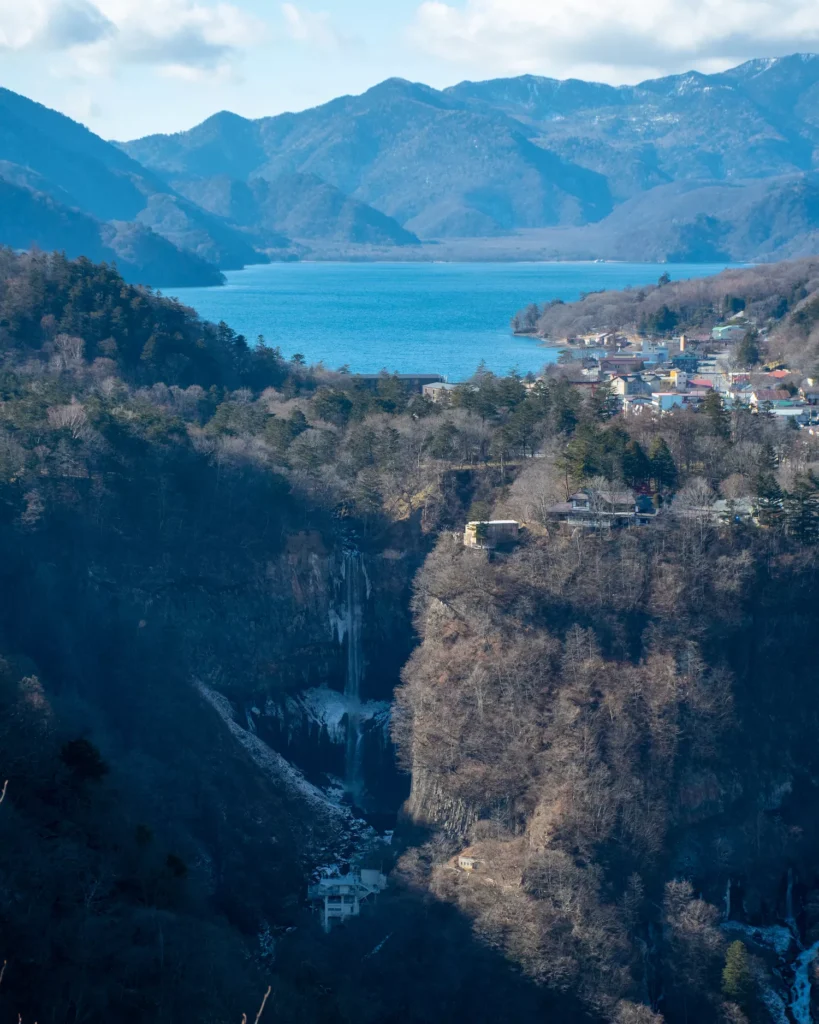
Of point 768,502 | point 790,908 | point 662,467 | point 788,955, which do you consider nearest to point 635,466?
point 662,467

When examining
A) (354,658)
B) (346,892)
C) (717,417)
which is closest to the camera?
(346,892)

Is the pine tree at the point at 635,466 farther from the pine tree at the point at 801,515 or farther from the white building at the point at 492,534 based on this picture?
Answer: the pine tree at the point at 801,515

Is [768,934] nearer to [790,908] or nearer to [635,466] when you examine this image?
[790,908]

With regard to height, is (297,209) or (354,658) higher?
(297,209)

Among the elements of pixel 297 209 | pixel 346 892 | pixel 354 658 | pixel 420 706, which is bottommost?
pixel 346 892

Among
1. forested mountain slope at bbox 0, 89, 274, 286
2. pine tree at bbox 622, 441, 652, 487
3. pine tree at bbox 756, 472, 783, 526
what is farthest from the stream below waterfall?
forested mountain slope at bbox 0, 89, 274, 286

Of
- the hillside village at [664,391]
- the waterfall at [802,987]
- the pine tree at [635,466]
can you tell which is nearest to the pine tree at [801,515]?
the hillside village at [664,391]

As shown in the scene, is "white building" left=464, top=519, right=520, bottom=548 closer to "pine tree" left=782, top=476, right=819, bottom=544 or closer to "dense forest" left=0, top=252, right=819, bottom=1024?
"dense forest" left=0, top=252, right=819, bottom=1024
